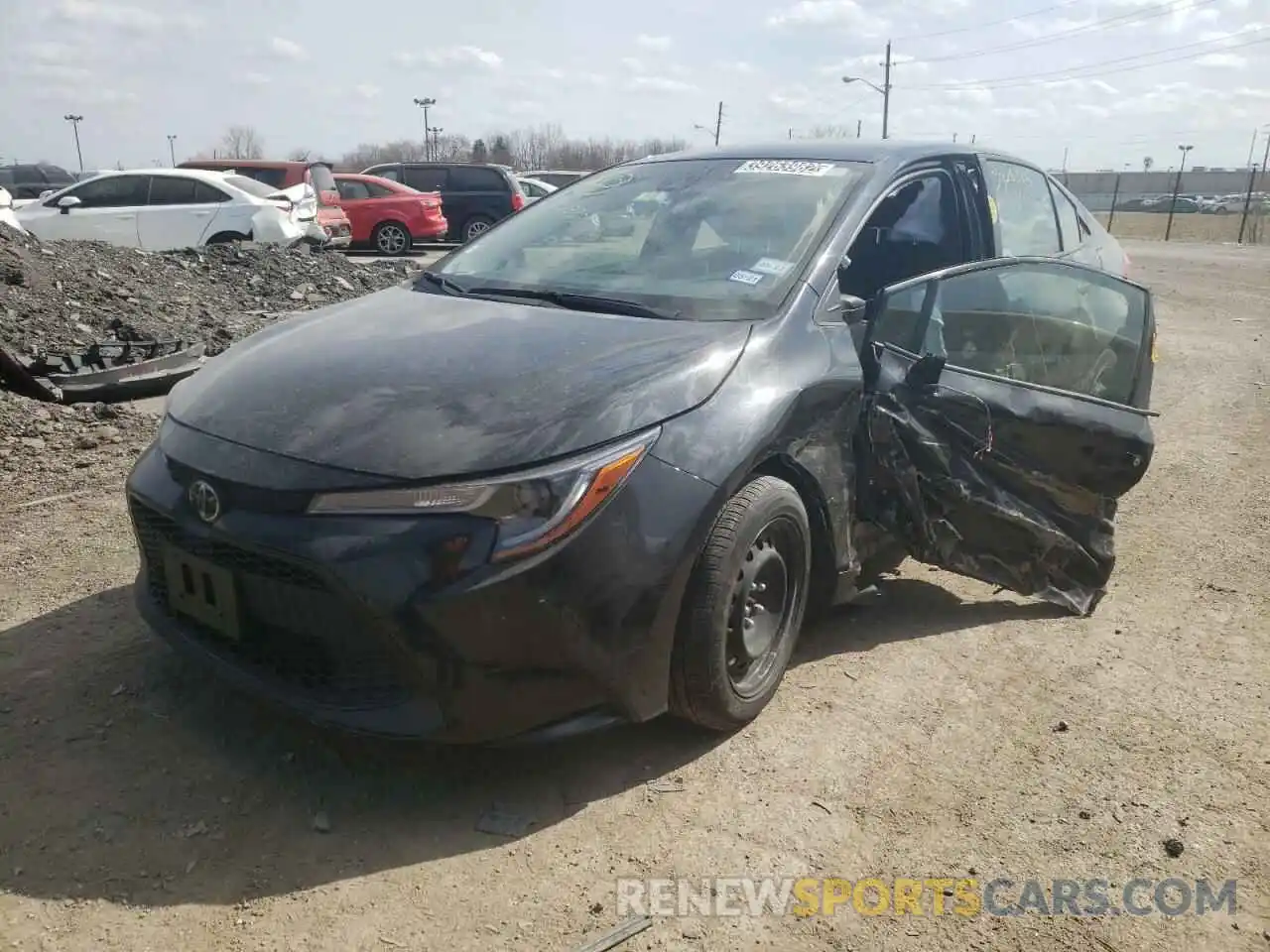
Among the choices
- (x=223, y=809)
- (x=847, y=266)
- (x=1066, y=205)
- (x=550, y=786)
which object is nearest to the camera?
(x=223, y=809)

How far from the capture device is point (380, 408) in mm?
2523

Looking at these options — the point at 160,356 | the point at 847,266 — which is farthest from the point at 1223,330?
the point at 160,356

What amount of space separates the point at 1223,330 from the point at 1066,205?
7.03m

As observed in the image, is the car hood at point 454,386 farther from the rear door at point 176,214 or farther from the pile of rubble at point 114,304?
the rear door at point 176,214

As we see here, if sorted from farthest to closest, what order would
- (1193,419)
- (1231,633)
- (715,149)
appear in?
1. (1193,419)
2. (715,149)
3. (1231,633)

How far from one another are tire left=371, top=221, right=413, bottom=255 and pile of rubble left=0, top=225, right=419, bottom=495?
17.3 ft

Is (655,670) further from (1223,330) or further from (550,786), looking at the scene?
(1223,330)

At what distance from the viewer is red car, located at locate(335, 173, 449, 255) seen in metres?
18.0

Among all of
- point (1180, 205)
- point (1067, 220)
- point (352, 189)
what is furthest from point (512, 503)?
point (1180, 205)

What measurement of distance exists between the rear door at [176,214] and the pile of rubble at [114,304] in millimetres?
1428

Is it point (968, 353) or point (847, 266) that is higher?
point (847, 266)

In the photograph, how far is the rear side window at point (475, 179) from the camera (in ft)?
65.4

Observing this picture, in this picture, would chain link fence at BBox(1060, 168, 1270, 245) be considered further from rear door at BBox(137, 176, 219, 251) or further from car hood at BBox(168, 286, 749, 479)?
rear door at BBox(137, 176, 219, 251)

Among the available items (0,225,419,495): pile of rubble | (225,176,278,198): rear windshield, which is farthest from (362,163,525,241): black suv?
(0,225,419,495): pile of rubble
